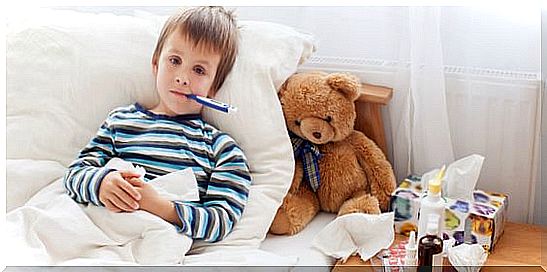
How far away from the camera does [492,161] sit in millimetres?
1860

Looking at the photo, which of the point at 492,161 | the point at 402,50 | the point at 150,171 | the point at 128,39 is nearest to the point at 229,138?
the point at 150,171

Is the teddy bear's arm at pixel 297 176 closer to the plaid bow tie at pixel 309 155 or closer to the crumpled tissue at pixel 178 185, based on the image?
the plaid bow tie at pixel 309 155

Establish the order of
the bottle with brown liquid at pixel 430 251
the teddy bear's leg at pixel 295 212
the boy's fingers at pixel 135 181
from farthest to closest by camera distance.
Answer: the teddy bear's leg at pixel 295 212
the boy's fingers at pixel 135 181
the bottle with brown liquid at pixel 430 251

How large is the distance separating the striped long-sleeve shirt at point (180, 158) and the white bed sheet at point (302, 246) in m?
0.11

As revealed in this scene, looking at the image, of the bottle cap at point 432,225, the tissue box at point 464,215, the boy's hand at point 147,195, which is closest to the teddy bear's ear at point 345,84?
the tissue box at point 464,215

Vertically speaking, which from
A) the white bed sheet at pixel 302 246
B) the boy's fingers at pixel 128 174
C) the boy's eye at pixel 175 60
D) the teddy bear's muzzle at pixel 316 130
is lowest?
the white bed sheet at pixel 302 246

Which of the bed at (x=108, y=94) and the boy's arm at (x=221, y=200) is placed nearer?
the boy's arm at (x=221, y=200)

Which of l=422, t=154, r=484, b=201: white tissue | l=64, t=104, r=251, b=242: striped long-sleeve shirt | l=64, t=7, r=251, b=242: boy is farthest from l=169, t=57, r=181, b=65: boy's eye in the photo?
l=422, t=154, r=484, b=201: white tissue

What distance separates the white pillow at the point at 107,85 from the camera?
1.75 m

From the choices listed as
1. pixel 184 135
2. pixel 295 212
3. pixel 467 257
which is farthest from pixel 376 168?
pixel 184 135

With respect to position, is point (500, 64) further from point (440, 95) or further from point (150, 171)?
point (150, 171)

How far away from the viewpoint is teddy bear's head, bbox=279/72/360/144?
1.77 meters

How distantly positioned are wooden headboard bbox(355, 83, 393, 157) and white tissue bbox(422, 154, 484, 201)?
0.16 metres

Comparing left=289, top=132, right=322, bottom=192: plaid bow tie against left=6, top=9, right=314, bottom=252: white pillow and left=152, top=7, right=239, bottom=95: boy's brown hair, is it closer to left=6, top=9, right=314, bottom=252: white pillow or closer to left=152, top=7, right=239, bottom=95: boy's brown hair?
left=6, top=9, right=314, bottom=252: white pillow
